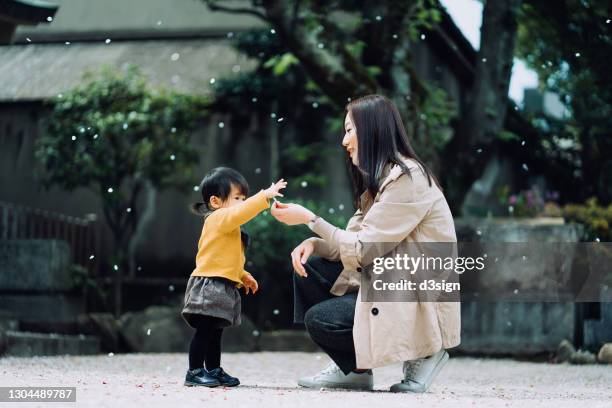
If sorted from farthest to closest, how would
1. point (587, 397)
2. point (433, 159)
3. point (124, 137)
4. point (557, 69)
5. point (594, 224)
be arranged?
point (124, 137) → point (557, 69) → point (433, 159) → point (594, 224) → point (587, 397)

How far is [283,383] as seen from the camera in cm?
611

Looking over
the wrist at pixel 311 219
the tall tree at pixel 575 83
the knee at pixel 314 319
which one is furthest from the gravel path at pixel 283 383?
the tall tree at pixel 575 83

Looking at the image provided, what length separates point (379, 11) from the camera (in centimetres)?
1009

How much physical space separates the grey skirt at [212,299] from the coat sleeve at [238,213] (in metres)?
0.24

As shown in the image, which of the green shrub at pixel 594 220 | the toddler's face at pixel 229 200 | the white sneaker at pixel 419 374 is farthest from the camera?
the green shrub at pixel 594 220

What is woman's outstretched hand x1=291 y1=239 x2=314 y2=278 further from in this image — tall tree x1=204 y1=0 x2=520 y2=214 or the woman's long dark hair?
tall tree x1=204 y1=0 x2=520 y2=214

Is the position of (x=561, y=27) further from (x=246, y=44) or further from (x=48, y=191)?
(x=48, y=191)

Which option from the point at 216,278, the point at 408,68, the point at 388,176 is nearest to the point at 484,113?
the point at 408,68

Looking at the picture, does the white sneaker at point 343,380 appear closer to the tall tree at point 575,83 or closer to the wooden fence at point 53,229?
the tall tree at point 575,83

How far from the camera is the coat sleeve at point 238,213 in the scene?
4.54 meters

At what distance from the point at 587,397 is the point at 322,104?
7.41 m

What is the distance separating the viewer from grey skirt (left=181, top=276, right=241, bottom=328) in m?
4.69

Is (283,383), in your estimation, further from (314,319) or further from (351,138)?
(351,138)

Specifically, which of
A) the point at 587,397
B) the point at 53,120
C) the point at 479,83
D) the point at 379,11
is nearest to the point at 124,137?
the point at 53,120
